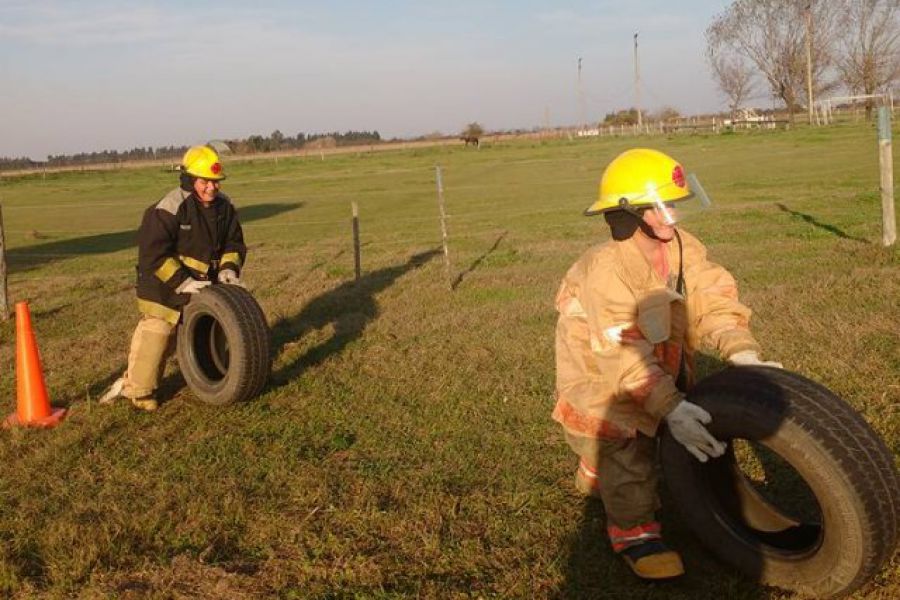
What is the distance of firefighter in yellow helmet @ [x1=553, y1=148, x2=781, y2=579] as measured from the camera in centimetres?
337

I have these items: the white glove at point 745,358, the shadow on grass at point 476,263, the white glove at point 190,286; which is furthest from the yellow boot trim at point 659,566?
the shadow on grass at point 476,263

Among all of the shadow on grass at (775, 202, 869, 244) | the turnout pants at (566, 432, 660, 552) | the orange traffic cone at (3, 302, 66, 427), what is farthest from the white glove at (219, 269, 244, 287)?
the shadow on grass at (775, 202, 869, 244)

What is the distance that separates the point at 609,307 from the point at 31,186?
55.1 m

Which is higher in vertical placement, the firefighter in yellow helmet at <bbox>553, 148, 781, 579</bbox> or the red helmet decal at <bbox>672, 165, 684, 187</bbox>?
the red helmet decal at <bbox>672, 165, 684, 187</bbox>

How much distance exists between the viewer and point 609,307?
341 centimetres

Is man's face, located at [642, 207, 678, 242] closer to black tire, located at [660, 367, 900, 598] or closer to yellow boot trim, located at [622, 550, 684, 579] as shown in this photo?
black tire, located at [660, 367, 900, 598]

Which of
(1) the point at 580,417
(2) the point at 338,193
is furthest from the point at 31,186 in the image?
(1) the point at 580,417

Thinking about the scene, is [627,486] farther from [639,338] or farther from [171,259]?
[171,259]

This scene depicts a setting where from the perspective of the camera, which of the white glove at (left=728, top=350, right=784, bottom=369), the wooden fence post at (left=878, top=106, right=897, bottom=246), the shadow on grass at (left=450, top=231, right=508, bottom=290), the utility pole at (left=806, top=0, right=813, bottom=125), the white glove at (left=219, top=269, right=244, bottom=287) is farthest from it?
the utility pole at (left=806, top=0, right=813, bottom=125)

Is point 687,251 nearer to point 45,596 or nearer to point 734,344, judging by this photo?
point 734,344

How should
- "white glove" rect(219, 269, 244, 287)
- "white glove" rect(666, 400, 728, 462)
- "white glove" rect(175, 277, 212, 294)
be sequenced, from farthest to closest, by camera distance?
"white glove" rect(219, 269, 244, 287), "white glove" rect(175, 277, 212, 294), "white glove" rect(666, 400, 728, 462)

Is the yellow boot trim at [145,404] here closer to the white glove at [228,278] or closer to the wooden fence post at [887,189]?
the white glove at [228,278]

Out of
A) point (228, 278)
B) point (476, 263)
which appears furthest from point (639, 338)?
point (476, 263)

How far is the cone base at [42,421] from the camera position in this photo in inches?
232
